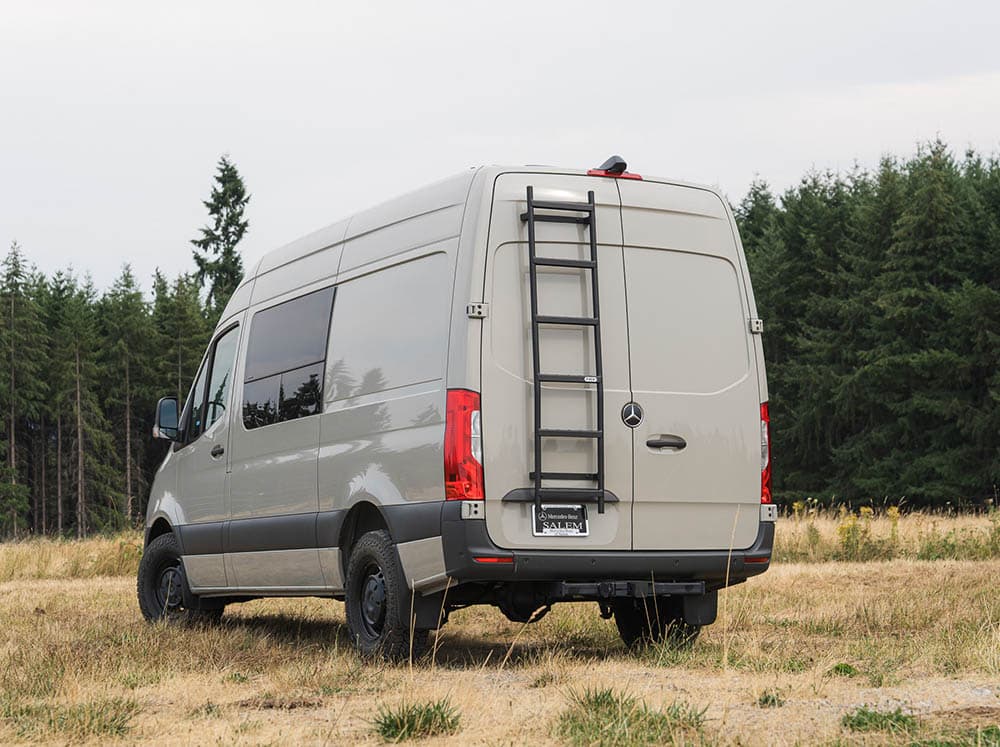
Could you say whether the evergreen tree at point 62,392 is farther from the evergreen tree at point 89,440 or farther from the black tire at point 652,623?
the black tire at point 652,623

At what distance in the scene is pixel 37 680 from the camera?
7.17 meters

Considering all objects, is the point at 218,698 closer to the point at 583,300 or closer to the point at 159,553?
the point at 583,300

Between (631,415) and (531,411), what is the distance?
2.14ft

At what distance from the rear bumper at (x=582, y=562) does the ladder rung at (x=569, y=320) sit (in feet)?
3.74

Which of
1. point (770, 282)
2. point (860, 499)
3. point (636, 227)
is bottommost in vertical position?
point (860, 499)

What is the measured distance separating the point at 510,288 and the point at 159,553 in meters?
4.89

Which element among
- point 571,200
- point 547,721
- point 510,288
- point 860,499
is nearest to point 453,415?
point 510,288

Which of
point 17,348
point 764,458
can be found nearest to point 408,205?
point 764,458

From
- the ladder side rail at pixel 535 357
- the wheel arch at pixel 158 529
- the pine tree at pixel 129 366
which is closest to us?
the ladder side rail at pixel 535 357

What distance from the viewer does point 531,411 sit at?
7.84 m

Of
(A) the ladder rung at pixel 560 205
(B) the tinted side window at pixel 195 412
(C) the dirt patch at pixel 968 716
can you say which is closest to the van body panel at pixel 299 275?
(B) the tinted side window at pixel 195 412

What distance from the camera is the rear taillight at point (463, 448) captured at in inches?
300

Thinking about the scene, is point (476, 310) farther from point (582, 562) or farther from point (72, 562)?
point (72, 562)

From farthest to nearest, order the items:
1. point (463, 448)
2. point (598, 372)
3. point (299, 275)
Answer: point (299, 275) → point (598, 372) → point (463, 448)
